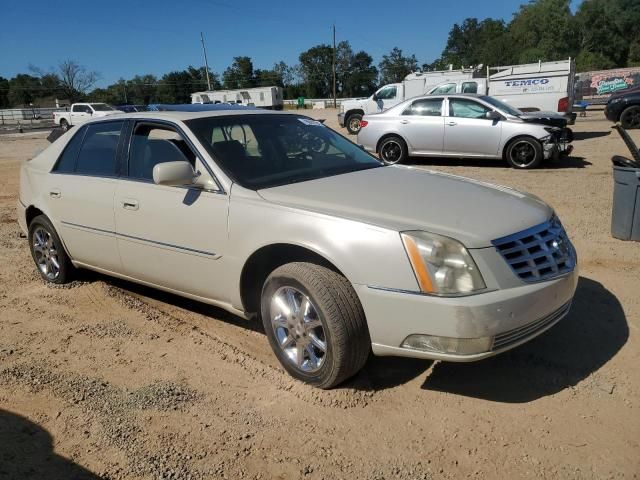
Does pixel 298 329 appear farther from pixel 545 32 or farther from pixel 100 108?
pixel 545 32

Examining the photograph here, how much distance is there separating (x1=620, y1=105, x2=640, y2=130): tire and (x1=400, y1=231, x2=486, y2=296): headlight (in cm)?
1817

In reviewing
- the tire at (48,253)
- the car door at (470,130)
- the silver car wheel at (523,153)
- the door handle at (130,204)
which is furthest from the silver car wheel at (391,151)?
the door handle at (130,204)

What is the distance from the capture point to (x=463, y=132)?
11.3 metres

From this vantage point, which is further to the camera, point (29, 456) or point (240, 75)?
point (240, 75)

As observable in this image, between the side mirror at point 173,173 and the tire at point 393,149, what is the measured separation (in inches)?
365

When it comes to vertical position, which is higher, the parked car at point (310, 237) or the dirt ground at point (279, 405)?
the parked car at point (310, 237)

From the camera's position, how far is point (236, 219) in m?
3.20

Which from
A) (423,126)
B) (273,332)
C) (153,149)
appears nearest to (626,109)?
(423,126)

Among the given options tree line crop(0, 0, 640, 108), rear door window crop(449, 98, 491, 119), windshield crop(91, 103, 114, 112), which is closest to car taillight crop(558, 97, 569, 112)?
rear door window crop(449, 98, 491, 119)

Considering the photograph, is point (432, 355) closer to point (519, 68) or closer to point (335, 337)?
point (335, 337)

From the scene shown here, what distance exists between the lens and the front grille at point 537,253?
2670 mm

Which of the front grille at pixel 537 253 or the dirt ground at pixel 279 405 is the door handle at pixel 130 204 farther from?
the front grille at pixel 537 253

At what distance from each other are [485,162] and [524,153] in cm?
145

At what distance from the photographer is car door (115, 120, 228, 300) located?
336 centimetres
